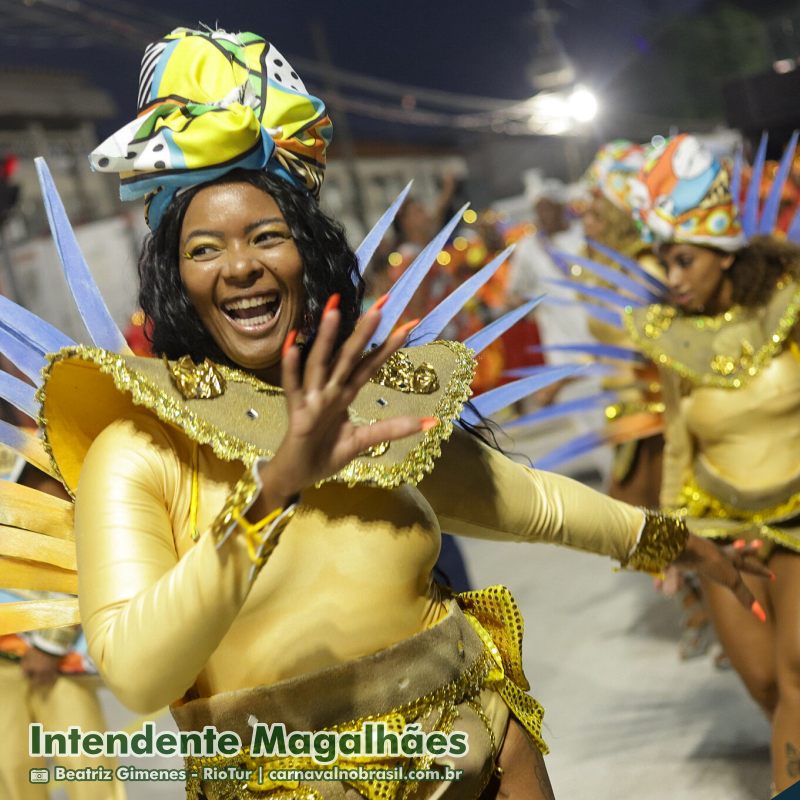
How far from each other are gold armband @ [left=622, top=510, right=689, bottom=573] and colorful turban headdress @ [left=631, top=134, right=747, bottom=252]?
1545 millimetres

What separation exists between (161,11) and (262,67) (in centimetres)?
762

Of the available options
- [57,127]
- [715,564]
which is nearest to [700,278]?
[715,564]

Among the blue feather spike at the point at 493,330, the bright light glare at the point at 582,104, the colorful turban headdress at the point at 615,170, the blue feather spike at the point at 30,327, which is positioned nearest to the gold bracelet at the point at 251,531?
the blue feather spike at the point at 30,327

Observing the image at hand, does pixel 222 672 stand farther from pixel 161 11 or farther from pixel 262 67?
pixel 161 11

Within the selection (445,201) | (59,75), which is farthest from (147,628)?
(59,75)

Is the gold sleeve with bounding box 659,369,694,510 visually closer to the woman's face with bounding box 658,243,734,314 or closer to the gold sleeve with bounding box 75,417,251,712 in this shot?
the woman's face with bounding box 658,243,734,314

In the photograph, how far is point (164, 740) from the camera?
1824 mm

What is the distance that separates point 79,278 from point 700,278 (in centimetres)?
225

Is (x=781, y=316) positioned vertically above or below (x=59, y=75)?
below

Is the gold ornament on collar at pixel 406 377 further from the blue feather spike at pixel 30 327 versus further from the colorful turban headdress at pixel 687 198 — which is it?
the colorful turban headdress at pixel 687 198

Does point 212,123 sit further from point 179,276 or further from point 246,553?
point 246,553

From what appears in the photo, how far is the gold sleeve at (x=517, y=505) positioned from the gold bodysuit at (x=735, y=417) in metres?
1.26

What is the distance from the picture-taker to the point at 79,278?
6.24ft

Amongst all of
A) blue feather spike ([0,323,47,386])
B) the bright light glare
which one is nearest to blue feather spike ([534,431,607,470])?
blue feather spike ([0,323,47,386])
